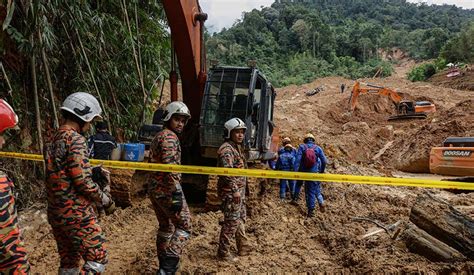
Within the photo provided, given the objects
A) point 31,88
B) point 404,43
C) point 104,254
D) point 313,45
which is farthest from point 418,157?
point 404,43

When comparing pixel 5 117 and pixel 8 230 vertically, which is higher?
pixel 5 117

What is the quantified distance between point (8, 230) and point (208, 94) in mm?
4287

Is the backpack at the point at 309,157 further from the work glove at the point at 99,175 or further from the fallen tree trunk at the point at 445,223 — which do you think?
the work glove at the point at 99,175

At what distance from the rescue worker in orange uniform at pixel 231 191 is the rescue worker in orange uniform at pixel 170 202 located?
0.67 meters

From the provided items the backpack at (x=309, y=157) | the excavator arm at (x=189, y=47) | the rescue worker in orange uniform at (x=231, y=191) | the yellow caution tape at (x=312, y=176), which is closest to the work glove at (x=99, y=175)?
the yellow caution tape at (x=312, y=176)

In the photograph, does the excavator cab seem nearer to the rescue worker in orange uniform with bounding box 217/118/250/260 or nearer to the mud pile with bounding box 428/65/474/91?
the rescue worker in orange uniform with bounding box 217/118/250/260

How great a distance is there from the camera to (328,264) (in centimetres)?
450

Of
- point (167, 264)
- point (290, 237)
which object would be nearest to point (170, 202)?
point (167, 264)

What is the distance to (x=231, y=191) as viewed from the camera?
4.57 m

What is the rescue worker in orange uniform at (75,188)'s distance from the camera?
3027 millimetres

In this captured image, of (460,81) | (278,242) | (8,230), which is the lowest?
(278,242)

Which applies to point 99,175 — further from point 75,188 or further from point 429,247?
point 429,247

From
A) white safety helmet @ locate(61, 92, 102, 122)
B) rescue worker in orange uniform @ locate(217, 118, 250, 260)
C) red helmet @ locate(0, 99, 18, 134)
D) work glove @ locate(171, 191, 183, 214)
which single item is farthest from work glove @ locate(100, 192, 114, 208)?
rescue worker in orange uniform @ locate(217, 118, 250, 260)

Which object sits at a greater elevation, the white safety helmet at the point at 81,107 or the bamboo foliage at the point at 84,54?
the bamboo foliage at the point at 84,54
